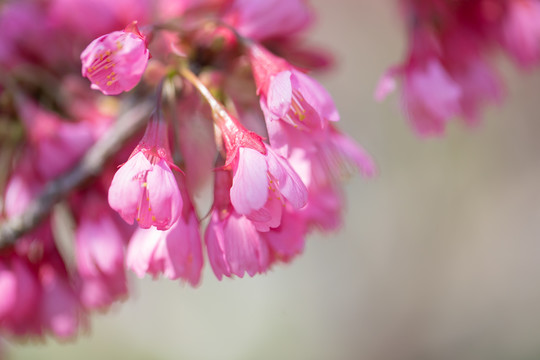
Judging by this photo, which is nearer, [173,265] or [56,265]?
[173,265]

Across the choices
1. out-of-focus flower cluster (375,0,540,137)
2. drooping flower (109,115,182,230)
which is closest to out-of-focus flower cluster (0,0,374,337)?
drooping flower (109,115,182,230)

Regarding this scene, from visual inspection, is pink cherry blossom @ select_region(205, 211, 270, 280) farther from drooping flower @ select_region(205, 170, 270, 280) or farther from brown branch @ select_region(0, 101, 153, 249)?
brown branch @ select_region(0, 101, 153, 249)

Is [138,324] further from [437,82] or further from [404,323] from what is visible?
[437,82]

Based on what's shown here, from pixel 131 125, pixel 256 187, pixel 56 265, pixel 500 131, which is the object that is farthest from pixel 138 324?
pixel 256 187

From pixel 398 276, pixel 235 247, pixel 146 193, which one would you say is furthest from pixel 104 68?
pixel 398 276

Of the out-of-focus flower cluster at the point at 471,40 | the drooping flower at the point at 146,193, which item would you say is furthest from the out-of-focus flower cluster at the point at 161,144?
the out-of-focus flower cluster at the point at 471,40

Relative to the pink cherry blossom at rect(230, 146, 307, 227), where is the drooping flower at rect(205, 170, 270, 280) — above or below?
below

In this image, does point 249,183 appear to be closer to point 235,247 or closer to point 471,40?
point 235,247
